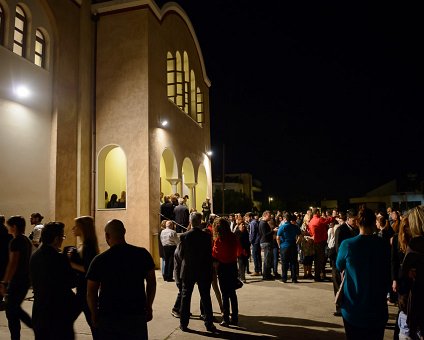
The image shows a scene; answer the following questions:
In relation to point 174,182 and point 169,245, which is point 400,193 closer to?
point 174,182

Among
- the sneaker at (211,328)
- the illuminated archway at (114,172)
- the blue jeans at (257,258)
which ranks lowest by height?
the sneaker at (211,328)

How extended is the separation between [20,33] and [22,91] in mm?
2150

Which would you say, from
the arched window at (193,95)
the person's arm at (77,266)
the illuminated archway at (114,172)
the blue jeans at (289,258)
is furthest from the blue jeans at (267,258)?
the arched window at (193,95)

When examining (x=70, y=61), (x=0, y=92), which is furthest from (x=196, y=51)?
(x=0, y=92)

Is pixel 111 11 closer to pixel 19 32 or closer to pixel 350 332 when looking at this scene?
pixel 19 32

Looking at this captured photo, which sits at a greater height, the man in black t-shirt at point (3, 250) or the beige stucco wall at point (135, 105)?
the beige stucco wall at point (135, 105)

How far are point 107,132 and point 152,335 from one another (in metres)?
10.5

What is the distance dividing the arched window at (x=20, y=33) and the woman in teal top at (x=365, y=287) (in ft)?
42.4

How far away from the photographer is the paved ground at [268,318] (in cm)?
622

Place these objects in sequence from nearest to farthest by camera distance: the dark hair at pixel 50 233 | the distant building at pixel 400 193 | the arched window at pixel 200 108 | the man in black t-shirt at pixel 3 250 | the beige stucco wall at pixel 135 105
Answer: the dark hair at pixel 50 233 < the man in black t-shirt at pixel 3 250 < the beige stucco wall at pixel 135 105 < the arched window at pixel 200 108 < the distant building at pixel 400 193

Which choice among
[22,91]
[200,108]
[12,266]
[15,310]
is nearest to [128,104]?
[22,91]

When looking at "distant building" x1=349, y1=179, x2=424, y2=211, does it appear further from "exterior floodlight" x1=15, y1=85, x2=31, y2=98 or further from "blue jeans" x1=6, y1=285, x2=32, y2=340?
"blue jeans" x1=6, y1=285, x2=32, y2=340

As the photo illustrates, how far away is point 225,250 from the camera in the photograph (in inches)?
278

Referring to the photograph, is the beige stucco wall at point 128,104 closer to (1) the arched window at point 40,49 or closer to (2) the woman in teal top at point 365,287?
(1) the arched window at point 40,49
